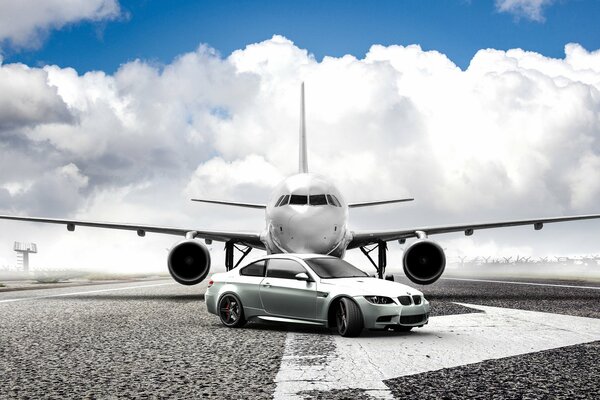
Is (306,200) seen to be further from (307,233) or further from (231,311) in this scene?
(231,311)

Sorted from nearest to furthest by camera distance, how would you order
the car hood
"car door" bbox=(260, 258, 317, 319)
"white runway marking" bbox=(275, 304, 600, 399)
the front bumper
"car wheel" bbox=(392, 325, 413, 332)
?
"white runway marking" bbox=(275, 304, 600, 399), the front bumper, the car hood, "car wheel" bbox=(392, 325, 413, 332), "car door" bbox=(260, 258, 317, 319)

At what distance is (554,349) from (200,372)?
4230 millimetres

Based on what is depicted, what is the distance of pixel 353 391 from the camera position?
531cm

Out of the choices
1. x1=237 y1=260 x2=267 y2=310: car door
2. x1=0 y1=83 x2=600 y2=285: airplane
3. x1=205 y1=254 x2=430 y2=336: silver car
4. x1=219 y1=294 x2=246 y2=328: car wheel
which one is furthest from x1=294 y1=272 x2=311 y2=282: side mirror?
x1=0 y1=83 x2=600 y2=285: airplane

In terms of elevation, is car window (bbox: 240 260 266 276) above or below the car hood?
above

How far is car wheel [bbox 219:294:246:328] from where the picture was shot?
33.7ft

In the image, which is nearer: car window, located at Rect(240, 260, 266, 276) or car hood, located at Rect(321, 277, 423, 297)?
car hood, located at Rect(321, 277, 423, 297)

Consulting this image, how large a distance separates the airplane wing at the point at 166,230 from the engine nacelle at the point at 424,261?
4478mm

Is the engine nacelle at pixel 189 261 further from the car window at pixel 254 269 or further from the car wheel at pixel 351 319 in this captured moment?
the car wheel at pixel 351 319

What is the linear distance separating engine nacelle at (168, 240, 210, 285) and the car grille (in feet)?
30.5

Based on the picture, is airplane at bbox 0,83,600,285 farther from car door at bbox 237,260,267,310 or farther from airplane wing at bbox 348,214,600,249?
car door at bbox 237,260,267,310

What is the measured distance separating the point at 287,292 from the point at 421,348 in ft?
8.27

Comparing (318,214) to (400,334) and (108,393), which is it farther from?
(108,393)

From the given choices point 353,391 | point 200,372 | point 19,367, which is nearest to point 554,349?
point 353,391
